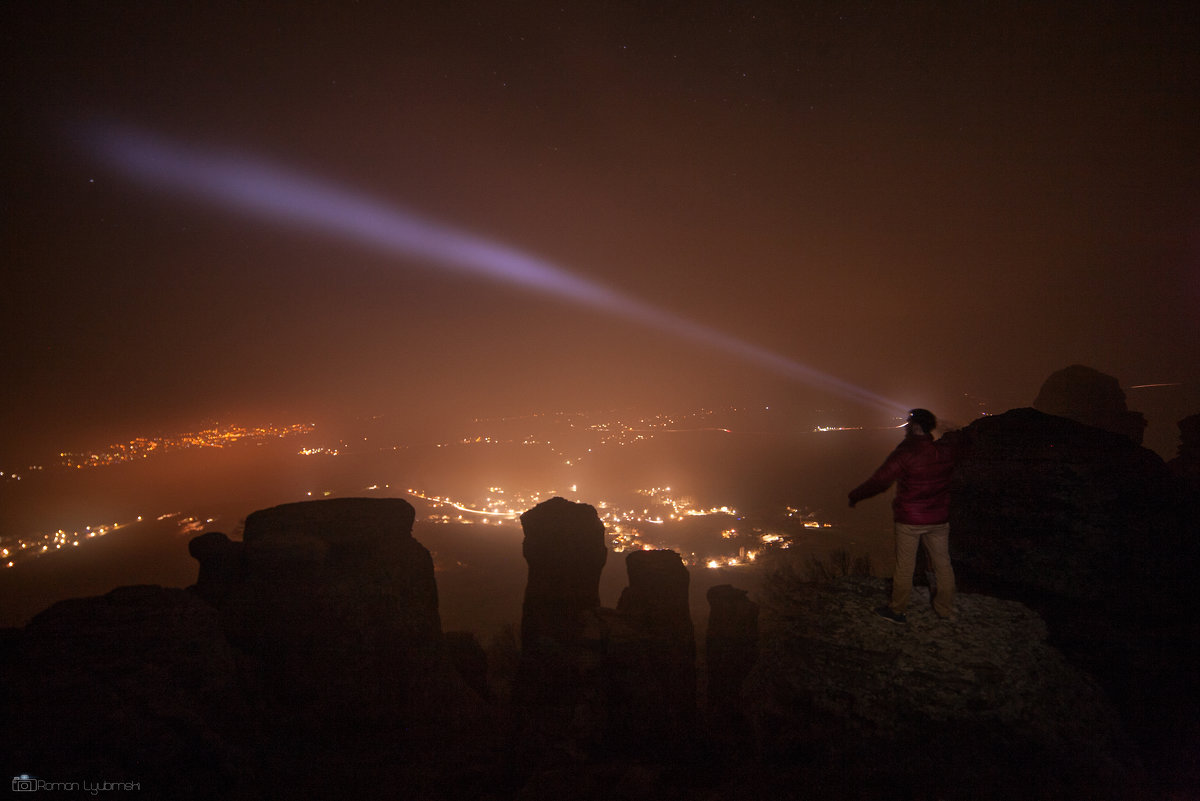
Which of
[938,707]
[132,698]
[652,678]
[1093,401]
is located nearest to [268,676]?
[132,698]

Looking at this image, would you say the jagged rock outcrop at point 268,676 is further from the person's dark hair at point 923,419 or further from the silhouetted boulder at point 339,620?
the person's dark hair at point 923,419

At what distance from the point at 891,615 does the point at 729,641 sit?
15519 millimetres

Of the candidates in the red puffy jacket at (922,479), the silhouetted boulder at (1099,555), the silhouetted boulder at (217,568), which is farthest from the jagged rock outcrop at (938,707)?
the silhouetted boulder at (217,568)

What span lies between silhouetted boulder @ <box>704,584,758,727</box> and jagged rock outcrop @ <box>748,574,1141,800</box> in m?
13.6

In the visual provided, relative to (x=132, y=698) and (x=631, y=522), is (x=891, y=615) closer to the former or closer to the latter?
(x=132, y=698)

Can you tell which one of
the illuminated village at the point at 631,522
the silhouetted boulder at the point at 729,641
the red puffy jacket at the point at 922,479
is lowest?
the illuminated village at the point at 631,522

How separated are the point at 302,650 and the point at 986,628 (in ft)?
51.7

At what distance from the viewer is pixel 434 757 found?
11844 mm

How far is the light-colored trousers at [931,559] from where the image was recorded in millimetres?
7285

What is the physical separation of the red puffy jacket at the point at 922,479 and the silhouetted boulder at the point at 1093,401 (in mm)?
46129

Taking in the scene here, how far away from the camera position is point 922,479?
7180 millimetres

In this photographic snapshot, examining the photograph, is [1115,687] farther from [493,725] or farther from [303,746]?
[303,746]

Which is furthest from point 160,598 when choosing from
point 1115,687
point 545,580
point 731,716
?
point 1115,687

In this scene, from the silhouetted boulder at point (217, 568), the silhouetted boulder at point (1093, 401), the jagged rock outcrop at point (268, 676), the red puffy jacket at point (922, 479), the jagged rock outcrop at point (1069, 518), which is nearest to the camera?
the red puffy jacket at point (922, 479)
